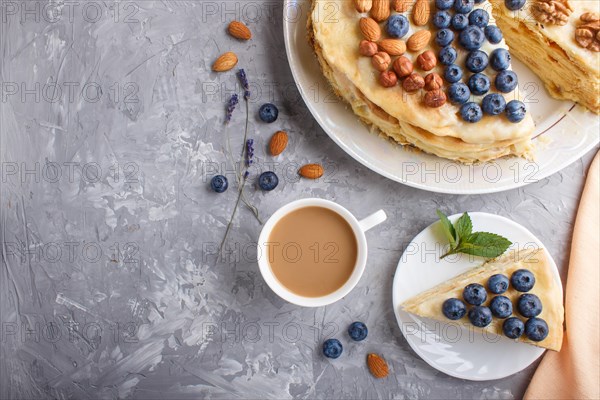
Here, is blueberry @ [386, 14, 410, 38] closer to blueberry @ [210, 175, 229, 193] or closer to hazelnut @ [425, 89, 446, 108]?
hazelnut @ [425, 89, 446, 108]

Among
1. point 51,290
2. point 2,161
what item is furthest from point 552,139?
point 2,161

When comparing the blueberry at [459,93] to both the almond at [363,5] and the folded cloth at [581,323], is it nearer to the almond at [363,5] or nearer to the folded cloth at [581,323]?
the almond at [363,5]

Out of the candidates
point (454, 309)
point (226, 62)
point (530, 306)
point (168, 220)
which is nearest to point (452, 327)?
point (454, 309)

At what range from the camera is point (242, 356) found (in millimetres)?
2375

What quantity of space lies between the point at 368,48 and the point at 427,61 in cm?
21

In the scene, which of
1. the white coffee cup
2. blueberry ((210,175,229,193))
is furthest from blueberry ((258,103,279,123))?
the white coffee cup

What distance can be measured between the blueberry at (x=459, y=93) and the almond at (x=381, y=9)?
353 millimetres

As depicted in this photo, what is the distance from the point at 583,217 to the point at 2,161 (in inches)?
99.6

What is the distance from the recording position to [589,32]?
6.97ft

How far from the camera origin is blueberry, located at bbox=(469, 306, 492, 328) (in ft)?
6.94

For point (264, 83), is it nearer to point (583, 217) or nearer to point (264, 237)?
point (264, 237)

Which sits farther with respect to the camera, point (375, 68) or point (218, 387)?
point (218, 387)

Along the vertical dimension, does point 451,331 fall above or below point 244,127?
below

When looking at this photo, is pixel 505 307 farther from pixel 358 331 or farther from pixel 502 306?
pixel 358 331
